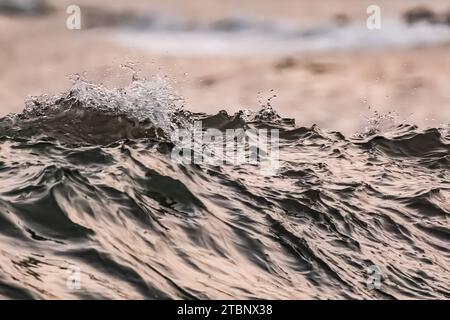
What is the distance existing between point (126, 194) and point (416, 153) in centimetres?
733

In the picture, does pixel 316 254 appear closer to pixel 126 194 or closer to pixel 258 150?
pixel 126 194

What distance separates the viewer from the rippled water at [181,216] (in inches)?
227

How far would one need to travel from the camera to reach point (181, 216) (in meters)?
7.21

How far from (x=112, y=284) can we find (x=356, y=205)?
4.56 meters

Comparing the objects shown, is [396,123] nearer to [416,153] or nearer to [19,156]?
[416,153]

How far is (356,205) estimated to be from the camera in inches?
368

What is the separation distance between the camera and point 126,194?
736 cm

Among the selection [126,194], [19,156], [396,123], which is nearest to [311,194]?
[126,194]

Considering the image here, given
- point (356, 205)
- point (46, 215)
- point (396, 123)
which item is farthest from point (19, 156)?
point (396, 123)

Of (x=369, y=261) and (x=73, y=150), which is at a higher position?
(x=73, y=150)

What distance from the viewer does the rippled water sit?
577 cm
